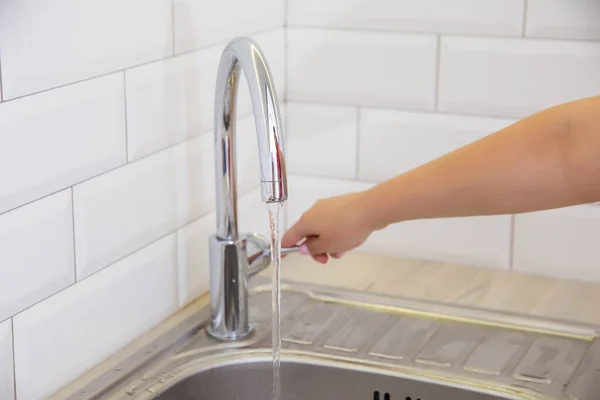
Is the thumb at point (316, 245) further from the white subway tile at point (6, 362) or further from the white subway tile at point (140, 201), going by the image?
the white subway tile at point (6, 362)

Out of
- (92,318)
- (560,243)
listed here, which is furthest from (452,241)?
(92,318)

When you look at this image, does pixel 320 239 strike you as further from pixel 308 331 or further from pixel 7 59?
pixel 7 59

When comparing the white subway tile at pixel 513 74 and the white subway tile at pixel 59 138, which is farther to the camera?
the white subway tile at pixel 513 74

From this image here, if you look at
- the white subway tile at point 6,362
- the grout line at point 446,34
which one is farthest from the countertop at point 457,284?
the white subway tile at point 6,362

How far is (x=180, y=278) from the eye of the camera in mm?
1229

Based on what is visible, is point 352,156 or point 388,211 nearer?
point 388,211

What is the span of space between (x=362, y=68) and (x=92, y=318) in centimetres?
57

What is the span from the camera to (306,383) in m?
1.14

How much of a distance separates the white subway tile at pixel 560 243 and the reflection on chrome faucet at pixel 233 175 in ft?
1.33

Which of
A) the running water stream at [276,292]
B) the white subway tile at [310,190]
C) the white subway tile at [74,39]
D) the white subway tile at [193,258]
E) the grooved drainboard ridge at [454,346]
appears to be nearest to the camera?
the white subway tile at [74,39]

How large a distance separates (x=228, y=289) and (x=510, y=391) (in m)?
0.34

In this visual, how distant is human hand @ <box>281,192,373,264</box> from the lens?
1111 mm

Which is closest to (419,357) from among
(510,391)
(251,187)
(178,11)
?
(510,391)

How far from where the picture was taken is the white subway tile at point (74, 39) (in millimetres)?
880
